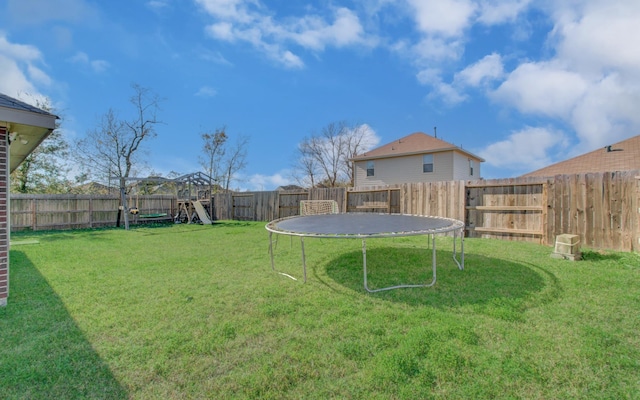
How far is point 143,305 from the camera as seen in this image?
9.58 feet

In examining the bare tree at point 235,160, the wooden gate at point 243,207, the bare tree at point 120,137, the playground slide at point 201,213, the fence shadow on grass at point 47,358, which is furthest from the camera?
the bare tree at point 235,160

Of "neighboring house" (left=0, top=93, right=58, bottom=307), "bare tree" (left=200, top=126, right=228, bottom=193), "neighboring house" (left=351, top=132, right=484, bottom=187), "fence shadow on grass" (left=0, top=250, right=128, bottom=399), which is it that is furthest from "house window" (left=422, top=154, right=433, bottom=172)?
"bare tree" (left=200, top=126, right=228, bottom=193)

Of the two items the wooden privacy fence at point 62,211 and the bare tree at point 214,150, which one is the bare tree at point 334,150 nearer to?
the bare tree at point 214,150

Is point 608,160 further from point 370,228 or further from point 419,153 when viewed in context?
point 370,228

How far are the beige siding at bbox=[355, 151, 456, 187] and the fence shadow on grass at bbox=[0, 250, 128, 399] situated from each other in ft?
46.6

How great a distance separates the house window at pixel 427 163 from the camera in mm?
14602

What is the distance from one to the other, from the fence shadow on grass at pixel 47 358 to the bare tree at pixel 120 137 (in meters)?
16.4

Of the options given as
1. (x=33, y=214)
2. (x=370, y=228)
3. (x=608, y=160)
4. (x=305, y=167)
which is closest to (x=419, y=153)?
(x=608, y=160)

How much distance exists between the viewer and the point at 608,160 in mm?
11711

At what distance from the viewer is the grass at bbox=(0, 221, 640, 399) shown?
1.68 meters

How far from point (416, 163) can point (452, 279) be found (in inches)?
483

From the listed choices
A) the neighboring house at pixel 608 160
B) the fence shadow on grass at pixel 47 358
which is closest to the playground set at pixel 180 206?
the fence shadow on grass at pixel 47 358

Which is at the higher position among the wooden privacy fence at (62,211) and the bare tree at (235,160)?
the bare tree at (235,160)

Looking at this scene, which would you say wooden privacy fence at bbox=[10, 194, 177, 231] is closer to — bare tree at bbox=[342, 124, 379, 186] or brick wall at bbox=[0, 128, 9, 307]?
brick wall at bbox=[0, 128, 9, 307]
